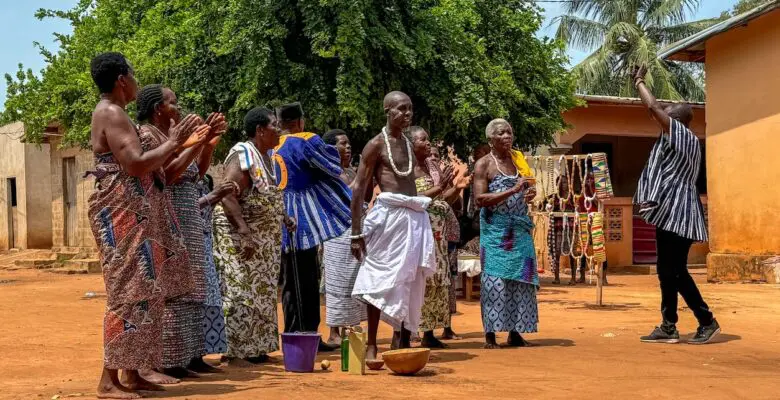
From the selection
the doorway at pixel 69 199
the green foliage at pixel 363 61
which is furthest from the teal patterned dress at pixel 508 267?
the doorway at pixel 69 199

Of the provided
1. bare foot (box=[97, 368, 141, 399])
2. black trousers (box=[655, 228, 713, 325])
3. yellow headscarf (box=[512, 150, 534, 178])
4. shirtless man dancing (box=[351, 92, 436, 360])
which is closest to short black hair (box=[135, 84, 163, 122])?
shirtless man dancing (box=[351, 92, 436, 360])

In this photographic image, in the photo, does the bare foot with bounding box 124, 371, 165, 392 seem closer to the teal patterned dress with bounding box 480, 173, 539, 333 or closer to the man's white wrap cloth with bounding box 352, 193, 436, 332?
the man's white wrap cloth with bounding box 352, 193, 436, 332

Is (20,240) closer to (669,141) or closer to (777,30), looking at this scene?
(777,30)

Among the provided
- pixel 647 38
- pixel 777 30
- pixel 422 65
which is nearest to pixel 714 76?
pixel 777 30

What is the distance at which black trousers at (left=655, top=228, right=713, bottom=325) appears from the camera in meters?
8.12

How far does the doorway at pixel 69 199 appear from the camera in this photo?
26234 millimetres

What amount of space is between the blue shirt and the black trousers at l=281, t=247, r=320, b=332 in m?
0.11

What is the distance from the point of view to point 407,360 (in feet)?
20.4

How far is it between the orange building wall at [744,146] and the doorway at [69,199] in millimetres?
16978

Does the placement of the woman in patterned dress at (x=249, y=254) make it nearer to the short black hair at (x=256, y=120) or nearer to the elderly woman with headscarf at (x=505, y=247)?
the short black hair at (x=256, y=120)

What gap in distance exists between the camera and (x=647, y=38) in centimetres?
3566

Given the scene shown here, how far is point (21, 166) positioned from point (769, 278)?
22485mm

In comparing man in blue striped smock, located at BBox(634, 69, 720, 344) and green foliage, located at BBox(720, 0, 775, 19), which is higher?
green foliage, located at BBox(720, 0, 775, 19)

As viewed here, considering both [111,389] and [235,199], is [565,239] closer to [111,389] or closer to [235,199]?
[235,199]
